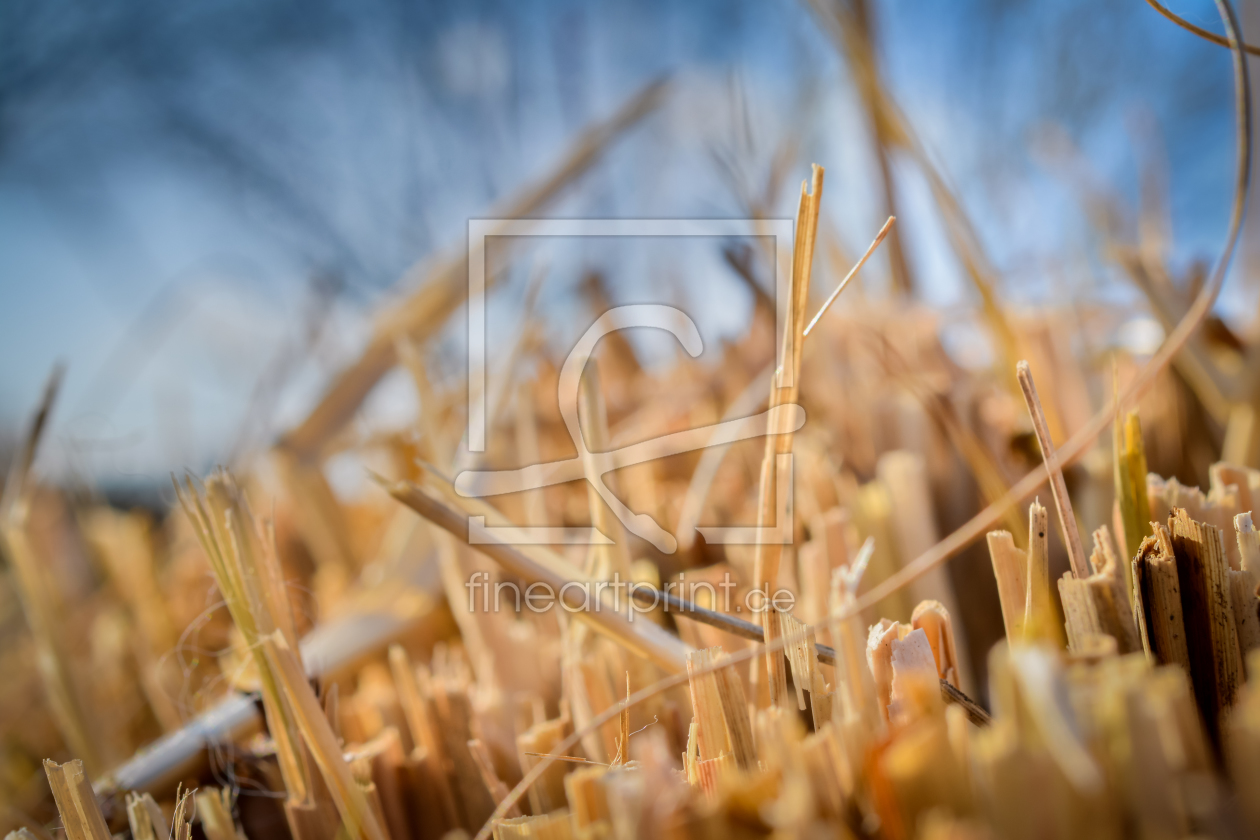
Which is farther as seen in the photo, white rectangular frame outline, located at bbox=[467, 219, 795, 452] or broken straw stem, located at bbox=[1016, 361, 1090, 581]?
white rectangular frame outline, located at bbox=[467, 219, 795, 452]

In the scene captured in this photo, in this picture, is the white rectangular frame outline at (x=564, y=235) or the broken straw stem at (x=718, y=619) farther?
the white rectangular frame outline at (x=564, y=235)

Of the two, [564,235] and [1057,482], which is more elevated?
[564,235]

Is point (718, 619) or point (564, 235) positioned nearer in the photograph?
point (718, 619)

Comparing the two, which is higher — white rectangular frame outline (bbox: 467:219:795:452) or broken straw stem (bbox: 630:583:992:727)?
white rectangular frame outline (bbox: 467:219:795:452)

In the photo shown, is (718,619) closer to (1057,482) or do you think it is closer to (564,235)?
(1057,482)

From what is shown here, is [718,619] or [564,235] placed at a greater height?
[564,235]

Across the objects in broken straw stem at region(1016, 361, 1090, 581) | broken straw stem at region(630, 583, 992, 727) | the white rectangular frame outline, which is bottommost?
broken straw stem at region(630, 583, 992, 727)

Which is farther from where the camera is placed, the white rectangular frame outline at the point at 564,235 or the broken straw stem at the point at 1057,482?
the white rectangular frame outline at the point at 564,235

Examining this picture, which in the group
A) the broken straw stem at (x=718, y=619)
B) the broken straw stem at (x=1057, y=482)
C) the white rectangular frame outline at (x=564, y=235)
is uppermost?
the white rectangular frame outline at (x=564, y=235)

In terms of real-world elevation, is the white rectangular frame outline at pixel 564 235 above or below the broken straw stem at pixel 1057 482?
above

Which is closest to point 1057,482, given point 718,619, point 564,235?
point 718,619
